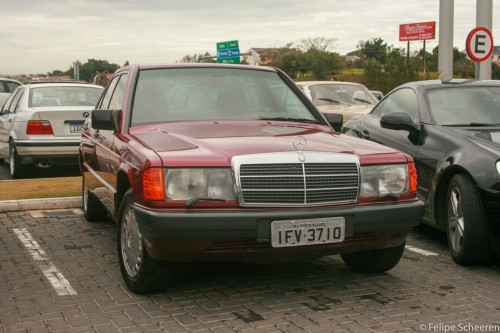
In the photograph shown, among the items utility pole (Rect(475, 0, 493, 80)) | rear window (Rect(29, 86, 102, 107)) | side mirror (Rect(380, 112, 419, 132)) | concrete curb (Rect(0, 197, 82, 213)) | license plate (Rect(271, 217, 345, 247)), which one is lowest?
concrete curb (Rect(0, 197, 82, 213))

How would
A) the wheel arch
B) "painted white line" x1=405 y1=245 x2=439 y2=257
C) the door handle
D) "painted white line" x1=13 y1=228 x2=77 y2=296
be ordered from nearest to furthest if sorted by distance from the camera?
1. "painted white line" x1=13 y1=228 x2=77 y2=296
2. the wheel arch
3. "painted white line" x1=405 y1=245 x2=439 y2=257
4. the door handle

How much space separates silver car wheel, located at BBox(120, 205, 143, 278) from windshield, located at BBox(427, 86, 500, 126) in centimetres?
321

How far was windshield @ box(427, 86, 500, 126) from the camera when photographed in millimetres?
6840

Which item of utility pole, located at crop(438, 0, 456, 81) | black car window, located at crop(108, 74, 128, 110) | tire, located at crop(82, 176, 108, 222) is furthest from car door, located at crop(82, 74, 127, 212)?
utility pole, located at crop(438, 0, 456, 81)

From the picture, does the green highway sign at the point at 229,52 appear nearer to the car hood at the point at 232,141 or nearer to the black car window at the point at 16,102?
the black car window at the point at 16,102

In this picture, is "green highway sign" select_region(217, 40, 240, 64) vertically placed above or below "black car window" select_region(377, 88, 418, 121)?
above

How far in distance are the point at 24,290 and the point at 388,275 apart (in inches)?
105

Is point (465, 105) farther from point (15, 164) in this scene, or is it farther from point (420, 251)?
point (15, 164)

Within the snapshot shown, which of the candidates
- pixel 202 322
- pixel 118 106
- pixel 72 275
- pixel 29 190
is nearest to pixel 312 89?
pixel 29 190

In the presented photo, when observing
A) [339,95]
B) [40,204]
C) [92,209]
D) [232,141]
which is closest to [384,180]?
[232,141]

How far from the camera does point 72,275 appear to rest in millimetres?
5598

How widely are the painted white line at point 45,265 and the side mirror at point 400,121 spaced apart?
10.7 feet

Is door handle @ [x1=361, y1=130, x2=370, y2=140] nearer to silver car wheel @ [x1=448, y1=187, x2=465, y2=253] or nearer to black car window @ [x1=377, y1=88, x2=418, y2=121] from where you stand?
black car window @ [x1=377, y1=88, x2=418, y2=121]

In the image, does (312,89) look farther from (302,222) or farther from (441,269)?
(302,222)
